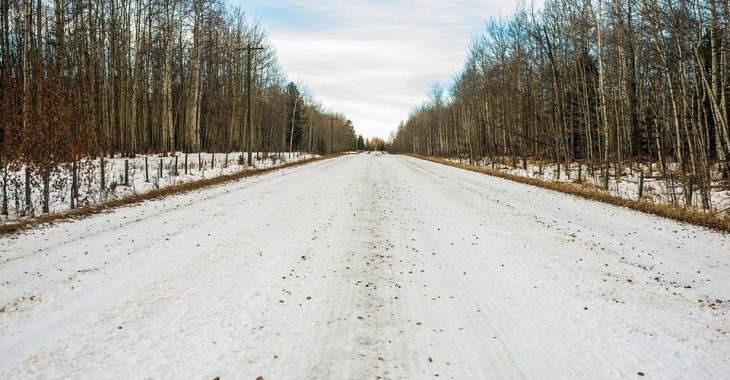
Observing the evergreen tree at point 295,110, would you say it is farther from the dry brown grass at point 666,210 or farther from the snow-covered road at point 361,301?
the snow-covered road at point 361,301

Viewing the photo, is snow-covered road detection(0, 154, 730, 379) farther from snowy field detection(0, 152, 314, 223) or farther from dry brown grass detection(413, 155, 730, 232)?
snowy field detection(0, 152, 314, 223)

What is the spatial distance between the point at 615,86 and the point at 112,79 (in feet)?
117

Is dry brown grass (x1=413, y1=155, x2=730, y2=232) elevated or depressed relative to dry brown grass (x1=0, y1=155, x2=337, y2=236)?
depressed

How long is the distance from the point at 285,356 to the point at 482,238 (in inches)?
214

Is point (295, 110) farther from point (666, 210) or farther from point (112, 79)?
point (666, 210)

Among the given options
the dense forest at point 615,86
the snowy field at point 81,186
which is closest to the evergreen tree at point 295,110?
the dense forest at point 615,86

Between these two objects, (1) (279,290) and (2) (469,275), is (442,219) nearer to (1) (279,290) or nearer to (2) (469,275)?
(2) (469,275)

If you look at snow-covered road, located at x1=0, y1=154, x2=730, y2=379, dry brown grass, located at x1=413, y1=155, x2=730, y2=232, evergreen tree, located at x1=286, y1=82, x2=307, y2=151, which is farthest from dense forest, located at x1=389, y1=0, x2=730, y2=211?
evergreen tree, located at x1=286, y1=82, x2=307, y2=151

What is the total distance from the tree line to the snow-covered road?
3893 millimetres

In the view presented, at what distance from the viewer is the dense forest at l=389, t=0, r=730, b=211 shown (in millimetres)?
14875

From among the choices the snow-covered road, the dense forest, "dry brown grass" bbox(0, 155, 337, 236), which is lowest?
the snow-covered road

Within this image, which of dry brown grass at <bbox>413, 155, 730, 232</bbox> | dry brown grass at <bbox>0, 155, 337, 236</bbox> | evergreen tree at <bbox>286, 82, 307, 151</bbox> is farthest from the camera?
evergreen tree at <bbox>286, 82, 307, 151</bbox>

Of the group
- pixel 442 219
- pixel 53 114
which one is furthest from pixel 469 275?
pixel 53 114

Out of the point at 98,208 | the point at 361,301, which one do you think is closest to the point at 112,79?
the point at 98,208
